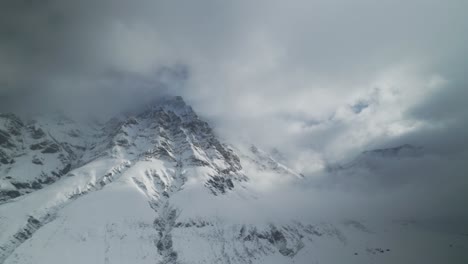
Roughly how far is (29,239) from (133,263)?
6465 centimetres

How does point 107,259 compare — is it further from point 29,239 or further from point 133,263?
point 29,239

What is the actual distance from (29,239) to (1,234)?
57.2 ft

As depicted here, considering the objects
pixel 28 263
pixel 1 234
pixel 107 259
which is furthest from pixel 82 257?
pixel 1 234

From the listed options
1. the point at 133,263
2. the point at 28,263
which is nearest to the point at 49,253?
the point at 28,263

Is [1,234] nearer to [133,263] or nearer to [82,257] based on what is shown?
[82,257]

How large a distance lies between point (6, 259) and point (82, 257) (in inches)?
1492

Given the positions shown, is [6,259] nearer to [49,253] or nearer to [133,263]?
[49,253]

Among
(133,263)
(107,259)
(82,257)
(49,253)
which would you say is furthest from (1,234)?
(133,263)

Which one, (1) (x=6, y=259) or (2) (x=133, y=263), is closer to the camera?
(1) (x=6, y=259)

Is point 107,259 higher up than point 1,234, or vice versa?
point 1,234

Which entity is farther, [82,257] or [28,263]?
[82,257]

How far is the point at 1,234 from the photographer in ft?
651

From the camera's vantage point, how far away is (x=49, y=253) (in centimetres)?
18738

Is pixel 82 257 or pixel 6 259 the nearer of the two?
pixel 6 259
